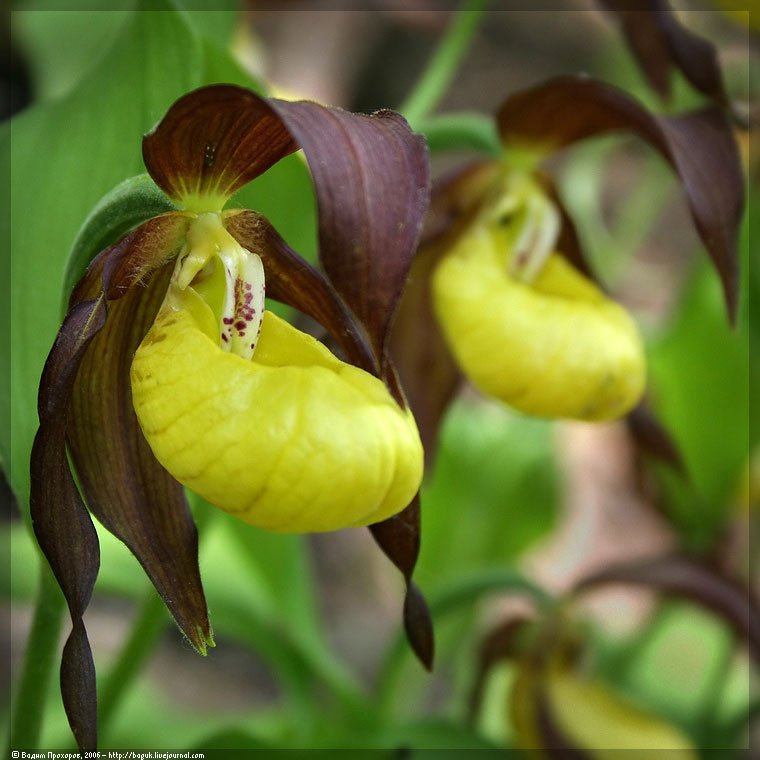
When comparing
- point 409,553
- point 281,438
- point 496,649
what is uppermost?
point 281,438

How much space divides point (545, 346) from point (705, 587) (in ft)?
1.56

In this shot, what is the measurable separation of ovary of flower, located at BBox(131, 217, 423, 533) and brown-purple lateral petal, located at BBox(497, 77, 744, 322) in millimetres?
355

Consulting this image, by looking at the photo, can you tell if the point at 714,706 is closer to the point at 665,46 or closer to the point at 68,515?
the point at 665,46

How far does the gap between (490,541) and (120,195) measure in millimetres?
1086

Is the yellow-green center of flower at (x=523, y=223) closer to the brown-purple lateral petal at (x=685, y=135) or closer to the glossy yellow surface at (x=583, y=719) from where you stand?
the brown-purple lateral petal at (x=685, y=135)

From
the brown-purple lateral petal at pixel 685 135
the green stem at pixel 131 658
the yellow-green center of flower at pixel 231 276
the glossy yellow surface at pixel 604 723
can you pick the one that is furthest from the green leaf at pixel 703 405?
the yellow-green center of flower at pixel 231 276

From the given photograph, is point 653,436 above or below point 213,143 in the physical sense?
below

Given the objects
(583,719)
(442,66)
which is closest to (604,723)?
(583,719)

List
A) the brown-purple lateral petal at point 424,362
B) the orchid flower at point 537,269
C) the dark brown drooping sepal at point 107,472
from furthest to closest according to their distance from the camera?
1. the brown-purple lateral petal at point 424,362
2. the orchid flower at point 537,269
3. the dark brown drooping sepal at point 107,472

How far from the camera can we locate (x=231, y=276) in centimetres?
65

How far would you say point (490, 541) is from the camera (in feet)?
5.09

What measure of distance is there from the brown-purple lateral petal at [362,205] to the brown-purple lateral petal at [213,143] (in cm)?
4

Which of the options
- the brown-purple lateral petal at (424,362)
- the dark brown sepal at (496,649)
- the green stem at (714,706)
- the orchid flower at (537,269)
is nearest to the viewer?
the orchid flower at (537,269)

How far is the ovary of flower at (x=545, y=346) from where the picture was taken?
904mm
